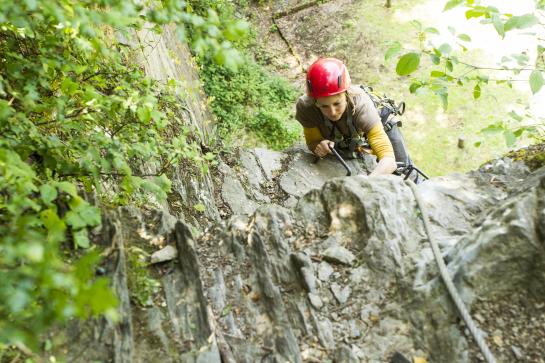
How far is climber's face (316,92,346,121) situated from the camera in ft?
16.2

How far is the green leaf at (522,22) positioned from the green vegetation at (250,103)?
5.65 metres

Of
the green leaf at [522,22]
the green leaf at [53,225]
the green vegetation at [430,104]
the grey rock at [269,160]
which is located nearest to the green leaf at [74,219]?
the green leaf at [53,225]

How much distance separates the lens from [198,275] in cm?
282

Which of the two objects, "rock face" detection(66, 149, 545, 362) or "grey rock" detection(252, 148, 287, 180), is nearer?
"rock face" detection(66, 149, 545, 362)

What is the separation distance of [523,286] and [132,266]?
249cm

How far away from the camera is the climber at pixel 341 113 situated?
487cm

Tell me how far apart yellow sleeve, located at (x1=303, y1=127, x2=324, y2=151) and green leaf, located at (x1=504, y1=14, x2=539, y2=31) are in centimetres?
342

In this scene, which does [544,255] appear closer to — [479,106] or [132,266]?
[132,266]

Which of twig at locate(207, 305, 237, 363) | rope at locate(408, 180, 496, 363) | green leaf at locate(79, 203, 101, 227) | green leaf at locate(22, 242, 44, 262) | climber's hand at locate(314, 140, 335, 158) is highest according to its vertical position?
green leaf at locate(22, 242, 44, 262)

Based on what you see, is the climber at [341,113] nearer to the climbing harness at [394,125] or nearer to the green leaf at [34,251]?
the climbing harness at [394,125]

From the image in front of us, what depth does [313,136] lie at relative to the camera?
606cm

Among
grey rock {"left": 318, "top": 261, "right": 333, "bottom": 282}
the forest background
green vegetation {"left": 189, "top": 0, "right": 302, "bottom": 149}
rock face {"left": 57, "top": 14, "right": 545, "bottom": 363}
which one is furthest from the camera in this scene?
green vegetation {"left": 189, "top": 0, "right": 302, "bottom": 149}

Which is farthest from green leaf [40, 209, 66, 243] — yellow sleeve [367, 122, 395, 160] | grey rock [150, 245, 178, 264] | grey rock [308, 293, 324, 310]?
yellow sleeve [367, 122, 395, 160]

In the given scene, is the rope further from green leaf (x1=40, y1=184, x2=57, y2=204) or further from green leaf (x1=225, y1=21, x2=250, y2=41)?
green leaf (x1=40, y1=184, x2=57, y2=204)
